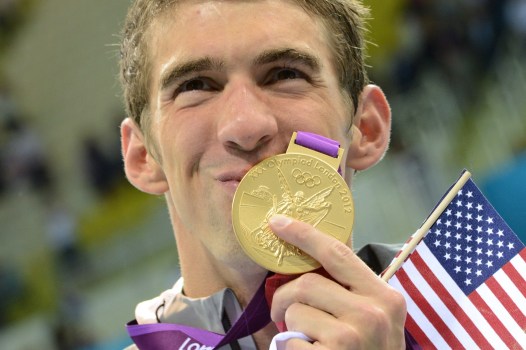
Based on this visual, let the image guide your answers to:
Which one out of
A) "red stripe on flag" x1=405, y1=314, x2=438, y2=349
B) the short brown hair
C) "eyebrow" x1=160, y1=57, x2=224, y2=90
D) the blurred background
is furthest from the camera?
the blurred background

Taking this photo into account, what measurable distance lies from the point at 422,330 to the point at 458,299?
0.14m

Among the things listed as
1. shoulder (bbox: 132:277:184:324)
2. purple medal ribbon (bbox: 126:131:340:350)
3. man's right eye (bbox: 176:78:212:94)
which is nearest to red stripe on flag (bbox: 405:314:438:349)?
purple medal ribbon (bbox: 126:131:340:350)

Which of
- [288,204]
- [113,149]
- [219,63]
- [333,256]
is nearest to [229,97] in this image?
[219,63]

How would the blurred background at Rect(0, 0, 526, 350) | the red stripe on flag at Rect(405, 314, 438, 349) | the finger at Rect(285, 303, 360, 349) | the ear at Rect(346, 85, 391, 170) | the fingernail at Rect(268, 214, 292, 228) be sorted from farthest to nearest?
the blurred background at Rect(0, 0, 526, 350) < the ear at Rect(346, 85, 391, 170) < the red stripe on flag at Rect(405, 314, 438, 349) < the fingernail at Rect(268, 214, 292, 228) < the finger at Rect(285, 303, 360, 349)

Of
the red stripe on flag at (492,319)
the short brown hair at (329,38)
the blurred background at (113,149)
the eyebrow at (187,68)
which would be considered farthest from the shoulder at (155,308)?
the blurred background at (113,149)

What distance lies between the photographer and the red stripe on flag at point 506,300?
2.48m

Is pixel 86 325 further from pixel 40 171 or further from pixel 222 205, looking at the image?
pixel 222 205

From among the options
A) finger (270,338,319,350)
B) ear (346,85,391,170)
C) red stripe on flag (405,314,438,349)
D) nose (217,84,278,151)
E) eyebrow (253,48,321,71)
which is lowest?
red stripe on flag (405,314,438,349)

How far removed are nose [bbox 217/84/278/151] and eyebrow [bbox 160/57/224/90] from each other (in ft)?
0.30

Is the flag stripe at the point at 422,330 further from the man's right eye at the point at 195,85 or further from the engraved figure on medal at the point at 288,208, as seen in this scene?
the man's right eye at the point at 195,85

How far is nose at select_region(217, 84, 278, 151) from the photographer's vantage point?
7.30 feet

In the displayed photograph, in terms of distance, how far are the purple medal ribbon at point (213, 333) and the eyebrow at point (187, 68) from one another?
0.35 meters

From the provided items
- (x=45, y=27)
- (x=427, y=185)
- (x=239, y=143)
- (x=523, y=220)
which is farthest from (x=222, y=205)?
(x=45, y=27)

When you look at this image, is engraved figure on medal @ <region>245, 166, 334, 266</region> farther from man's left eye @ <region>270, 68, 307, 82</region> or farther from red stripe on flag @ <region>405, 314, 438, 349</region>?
red stripe on flag @ <region>405, 314, 438, 349</region>
